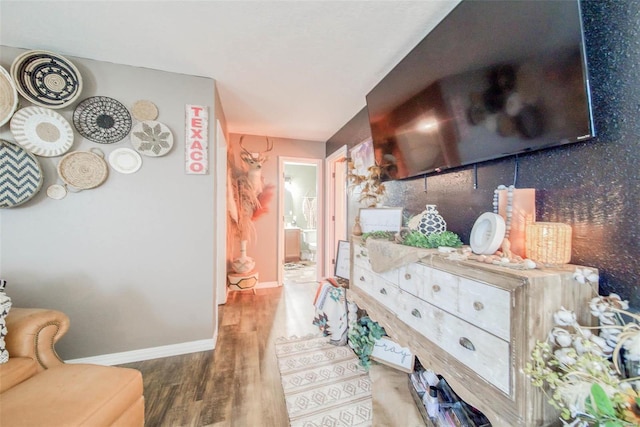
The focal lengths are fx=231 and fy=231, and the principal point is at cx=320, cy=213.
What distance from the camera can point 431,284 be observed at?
1090 mm

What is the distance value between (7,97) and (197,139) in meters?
1.19

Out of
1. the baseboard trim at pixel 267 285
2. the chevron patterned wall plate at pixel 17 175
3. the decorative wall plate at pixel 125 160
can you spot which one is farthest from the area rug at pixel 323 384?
the chevron patterned wall plate at pixel 17 175

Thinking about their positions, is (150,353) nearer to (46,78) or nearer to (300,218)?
(46,78)

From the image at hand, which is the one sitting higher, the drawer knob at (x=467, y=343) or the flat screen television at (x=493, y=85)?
the flat screen television at (x=493, y=85)

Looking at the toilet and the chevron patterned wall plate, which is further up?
the chevron patterned wall plate

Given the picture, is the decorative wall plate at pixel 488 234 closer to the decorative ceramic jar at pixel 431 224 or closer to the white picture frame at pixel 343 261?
the decorative ceramic jar at pixel 431 224

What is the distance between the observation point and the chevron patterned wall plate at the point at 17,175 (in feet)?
5.33

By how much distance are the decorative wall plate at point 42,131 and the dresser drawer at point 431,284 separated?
2.62 meters

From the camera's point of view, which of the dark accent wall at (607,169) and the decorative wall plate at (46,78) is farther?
the decorative wall plate at (46,78)

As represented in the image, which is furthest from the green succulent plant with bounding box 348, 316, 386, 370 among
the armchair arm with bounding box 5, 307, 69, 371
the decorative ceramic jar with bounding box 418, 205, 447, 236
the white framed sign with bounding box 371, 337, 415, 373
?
the armchair arm with bounding box 5, 307, 69, 371

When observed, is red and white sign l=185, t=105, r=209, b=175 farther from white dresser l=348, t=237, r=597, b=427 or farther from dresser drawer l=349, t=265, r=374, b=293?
white dresser l=348, t=237, r=597, b=427

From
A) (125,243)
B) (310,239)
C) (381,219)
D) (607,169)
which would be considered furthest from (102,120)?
(310,239)

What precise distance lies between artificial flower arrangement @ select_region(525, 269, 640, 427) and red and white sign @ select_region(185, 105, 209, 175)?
2.39 m

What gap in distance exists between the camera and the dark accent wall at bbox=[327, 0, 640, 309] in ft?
2.57
